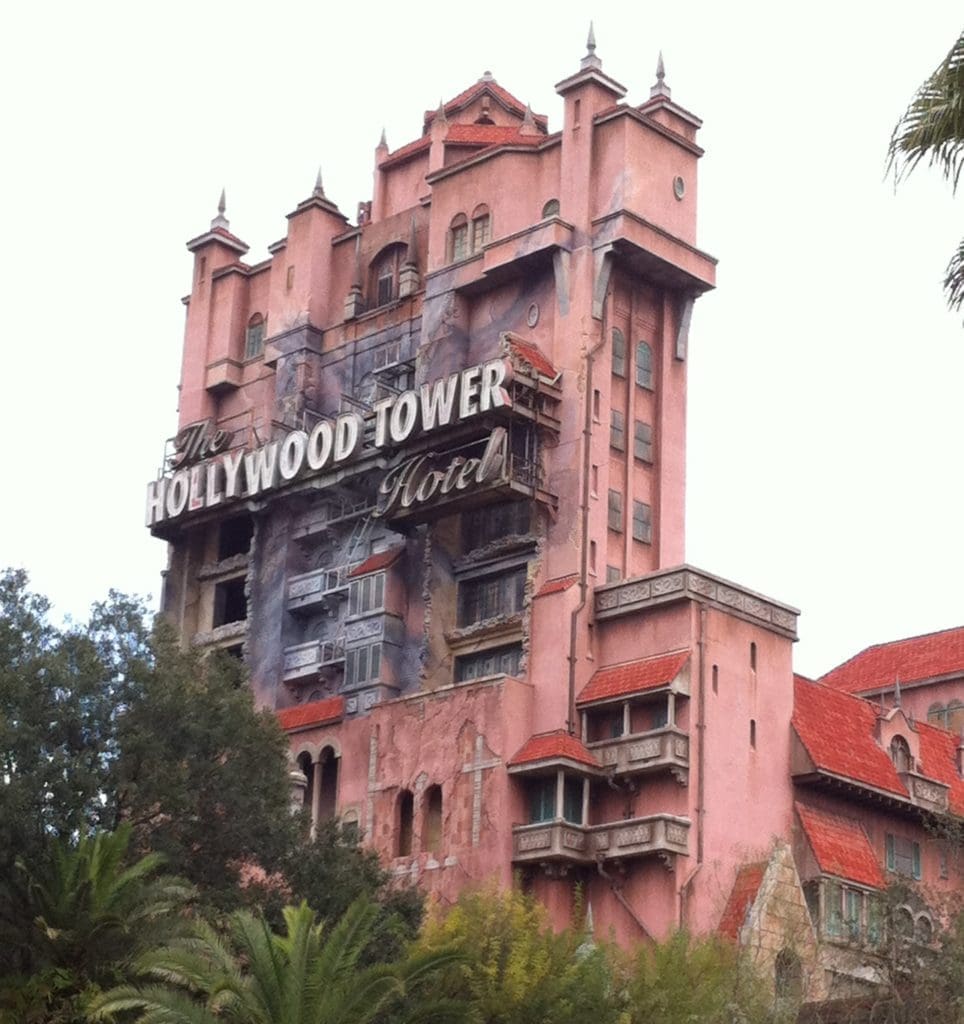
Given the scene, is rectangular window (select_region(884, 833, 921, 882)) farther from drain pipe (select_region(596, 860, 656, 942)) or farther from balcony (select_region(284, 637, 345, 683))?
balcony (select_region(284, 637, 345, 683))

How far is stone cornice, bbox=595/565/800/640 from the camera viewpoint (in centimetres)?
6222

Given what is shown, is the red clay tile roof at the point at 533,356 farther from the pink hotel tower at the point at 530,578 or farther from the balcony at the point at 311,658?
the balcony at the point at 311,658

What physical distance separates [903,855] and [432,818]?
1445 cm

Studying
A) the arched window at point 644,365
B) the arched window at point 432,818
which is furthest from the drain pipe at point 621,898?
the arched window at point 644,365

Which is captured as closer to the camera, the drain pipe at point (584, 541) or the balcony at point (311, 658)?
the drain pipe at point (584, 541)

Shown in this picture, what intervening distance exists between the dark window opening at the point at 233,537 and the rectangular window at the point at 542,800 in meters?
18.6

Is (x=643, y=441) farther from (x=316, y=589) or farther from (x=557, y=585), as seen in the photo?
(x=316, y=589)

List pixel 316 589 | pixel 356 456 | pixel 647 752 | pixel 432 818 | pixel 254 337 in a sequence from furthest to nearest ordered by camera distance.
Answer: pixel 254 337, pixel 316 589, pixel 356 456, pixel 432 818, pixel 647 752

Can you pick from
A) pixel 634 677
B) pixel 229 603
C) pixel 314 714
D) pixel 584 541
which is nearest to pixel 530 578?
pixel 584 541

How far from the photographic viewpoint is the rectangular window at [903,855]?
66.1 m

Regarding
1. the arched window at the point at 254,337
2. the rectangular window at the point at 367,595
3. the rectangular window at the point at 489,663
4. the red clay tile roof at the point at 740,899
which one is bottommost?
the red clay tile roof at the point at 740,899

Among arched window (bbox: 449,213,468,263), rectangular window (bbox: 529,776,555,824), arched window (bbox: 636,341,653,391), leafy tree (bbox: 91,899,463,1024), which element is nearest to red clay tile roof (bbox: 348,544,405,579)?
arched window (bbox: 636,341,653,391)

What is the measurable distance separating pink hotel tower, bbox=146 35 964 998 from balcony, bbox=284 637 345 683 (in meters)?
0.10

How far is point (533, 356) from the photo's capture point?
219ft
